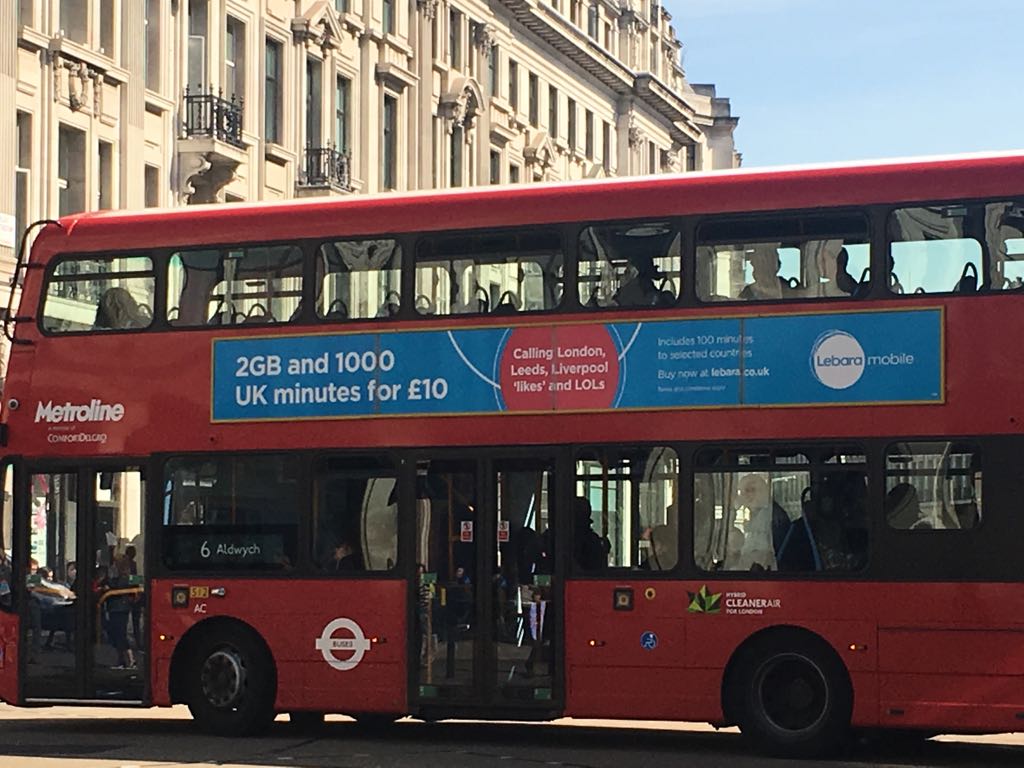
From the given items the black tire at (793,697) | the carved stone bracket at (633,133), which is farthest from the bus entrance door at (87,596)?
the carved stone bracket at (633,133)

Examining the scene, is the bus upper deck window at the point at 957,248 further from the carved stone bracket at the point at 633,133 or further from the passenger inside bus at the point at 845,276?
the carved stone bracket at the point at 633,133

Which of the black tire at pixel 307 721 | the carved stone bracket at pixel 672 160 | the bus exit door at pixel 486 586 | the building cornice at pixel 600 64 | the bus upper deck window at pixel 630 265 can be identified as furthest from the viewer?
the carved stone bracket at pixel 672 160

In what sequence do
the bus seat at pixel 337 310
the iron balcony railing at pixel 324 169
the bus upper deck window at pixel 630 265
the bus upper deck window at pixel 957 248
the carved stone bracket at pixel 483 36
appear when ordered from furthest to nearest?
the carved stone bracket at pixel 483 36 → the iron balcony railing at pixel 324 169 → the bus seat at pixel 337 310 → the bus upper deck window at pixel 630 265 → the bus upper deck window at pixel 957 248

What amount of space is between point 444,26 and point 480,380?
138 feet

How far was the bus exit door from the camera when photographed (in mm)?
17625

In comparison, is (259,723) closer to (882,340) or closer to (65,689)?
(65,689)

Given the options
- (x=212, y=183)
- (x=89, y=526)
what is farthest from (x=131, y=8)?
(x=89, y=526)

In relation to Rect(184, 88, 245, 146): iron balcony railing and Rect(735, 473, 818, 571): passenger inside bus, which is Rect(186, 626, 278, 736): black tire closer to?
Rect(735, 473, 818, 571): passenger inside bus

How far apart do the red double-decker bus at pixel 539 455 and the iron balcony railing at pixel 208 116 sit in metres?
24.0

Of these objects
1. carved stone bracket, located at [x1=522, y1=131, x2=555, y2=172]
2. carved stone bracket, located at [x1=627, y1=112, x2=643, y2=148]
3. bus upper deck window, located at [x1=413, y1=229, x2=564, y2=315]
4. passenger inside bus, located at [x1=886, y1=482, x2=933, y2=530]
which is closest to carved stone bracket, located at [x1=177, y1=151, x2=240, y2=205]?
carved stone bracket, located at [x1=522, y1=131, x2=555, y2=172]

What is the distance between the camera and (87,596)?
1902cm

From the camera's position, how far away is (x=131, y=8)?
133 ft

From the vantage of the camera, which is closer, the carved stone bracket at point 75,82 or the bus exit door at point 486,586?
the bus exit door at point 486,586

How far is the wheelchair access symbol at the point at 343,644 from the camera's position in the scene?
18188mm
